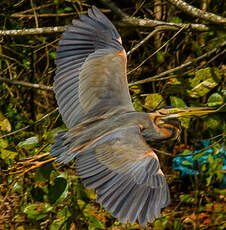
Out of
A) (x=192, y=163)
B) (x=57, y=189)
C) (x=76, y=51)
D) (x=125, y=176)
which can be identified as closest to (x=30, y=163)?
(x=57, y=189)

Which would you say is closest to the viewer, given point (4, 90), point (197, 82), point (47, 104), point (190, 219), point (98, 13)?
point (197, 82)

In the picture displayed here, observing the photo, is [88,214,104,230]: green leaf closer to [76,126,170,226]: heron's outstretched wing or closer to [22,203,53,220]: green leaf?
[22,203,53,220]: green leaf

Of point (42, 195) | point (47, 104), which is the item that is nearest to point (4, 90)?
point (47, 104)

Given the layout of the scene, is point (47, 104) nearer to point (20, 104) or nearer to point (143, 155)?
point (20, 104)

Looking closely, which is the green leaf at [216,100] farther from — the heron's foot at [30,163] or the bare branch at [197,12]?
the heron's foot at [30,163]

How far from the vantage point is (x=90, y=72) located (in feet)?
11.7

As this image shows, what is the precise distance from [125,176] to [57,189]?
73 centimetres

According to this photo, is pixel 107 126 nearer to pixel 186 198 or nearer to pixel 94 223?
pixel 94 223

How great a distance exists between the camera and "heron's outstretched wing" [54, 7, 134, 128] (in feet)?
11.4

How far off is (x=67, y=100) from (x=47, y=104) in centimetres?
209

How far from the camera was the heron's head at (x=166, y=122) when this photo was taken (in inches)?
135

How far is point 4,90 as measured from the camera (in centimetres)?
504

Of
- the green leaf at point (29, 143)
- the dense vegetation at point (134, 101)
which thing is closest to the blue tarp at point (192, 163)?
the dense vegetation at point (134, 101)

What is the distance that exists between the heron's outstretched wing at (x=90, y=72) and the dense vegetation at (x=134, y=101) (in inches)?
6.5
